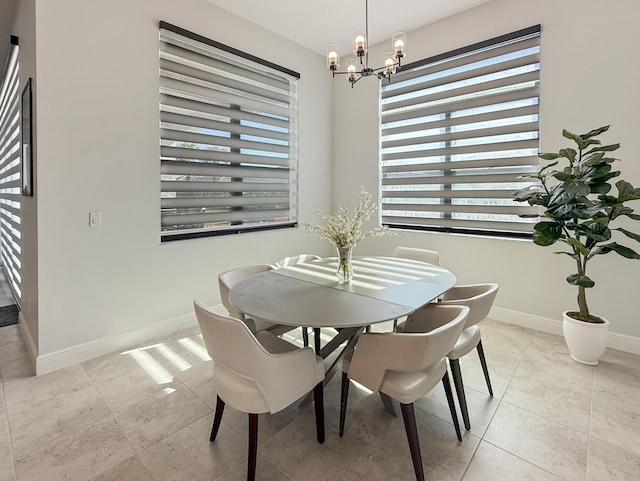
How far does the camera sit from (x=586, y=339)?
250 cm

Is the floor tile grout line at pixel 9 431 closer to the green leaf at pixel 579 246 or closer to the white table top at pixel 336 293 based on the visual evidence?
the white table top at pixel 336 293

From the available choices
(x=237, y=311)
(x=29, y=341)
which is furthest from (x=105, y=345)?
(x=237, y=311)

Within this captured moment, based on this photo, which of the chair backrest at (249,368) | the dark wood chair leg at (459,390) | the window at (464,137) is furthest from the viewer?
the window at (464,137)

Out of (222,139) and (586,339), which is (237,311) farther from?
(586,339)

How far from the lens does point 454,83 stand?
3.60m

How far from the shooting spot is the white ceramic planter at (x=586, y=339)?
246cm

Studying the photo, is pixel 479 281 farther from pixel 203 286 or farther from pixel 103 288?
pixel 103 288

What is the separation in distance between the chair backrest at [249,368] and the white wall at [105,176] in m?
1.73

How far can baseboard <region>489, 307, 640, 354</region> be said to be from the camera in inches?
108

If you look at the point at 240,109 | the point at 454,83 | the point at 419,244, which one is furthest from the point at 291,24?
the point at 419,244

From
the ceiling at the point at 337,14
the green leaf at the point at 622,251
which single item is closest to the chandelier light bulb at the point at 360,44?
the ceiling at the point at 337,14

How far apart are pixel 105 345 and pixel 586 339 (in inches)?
152

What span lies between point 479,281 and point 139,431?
3.30m

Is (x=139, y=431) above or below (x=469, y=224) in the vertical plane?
below
